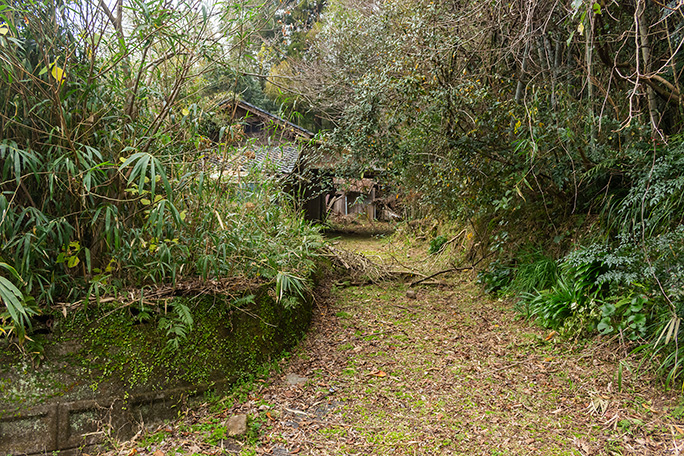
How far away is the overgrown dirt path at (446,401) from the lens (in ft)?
7.90

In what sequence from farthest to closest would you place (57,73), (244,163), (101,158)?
(244,163) → (101,158) → (57,73)

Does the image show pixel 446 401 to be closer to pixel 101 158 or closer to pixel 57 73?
pixel 101 158

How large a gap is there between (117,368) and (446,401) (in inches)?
86.3

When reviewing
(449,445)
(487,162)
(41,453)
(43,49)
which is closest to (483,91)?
(487,162)

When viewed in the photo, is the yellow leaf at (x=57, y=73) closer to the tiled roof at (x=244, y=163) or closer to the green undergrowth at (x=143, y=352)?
the tiled roof at (x=244, y=163)

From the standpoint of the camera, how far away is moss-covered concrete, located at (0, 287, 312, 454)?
2.31m

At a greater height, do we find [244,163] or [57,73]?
[57,73]

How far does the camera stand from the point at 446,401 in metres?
2.90

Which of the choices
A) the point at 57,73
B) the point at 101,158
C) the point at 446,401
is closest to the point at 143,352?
the point at 101,158

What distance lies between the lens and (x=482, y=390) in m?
3.00

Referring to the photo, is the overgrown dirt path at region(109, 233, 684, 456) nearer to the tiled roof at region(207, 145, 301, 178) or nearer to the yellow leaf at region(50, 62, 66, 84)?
the tiled roof at region(207, 145, 301, 178)

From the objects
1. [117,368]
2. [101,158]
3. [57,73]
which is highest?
[57,73]

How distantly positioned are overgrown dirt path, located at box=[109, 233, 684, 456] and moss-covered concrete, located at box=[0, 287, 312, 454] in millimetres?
233

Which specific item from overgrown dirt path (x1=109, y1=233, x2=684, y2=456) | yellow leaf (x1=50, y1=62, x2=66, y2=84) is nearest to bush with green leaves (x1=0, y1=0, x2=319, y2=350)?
yellow leaf (x1=50, y1=62, x2=66, y2=84)
